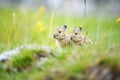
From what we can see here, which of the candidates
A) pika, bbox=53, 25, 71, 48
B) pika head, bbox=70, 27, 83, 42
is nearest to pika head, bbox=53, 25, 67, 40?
pika, bbox=53, 25, 71, 48

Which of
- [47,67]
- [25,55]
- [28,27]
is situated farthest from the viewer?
[28,27]

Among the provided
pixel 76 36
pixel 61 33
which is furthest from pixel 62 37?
pixel 76 36

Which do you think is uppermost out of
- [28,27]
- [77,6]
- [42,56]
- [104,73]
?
[77,6]

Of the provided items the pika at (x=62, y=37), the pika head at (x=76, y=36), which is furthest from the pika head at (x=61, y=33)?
the pika head at (x=76, y=36)

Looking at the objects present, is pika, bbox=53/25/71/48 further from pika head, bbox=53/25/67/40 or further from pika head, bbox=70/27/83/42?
pika head, bbox=70/27/83/42

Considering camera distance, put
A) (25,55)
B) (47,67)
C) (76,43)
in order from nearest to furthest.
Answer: (47,67), (25,55), (76,43)

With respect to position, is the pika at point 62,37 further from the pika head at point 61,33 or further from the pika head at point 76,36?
the pika head at point 76,36

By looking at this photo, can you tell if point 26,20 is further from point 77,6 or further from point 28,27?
point 77,6

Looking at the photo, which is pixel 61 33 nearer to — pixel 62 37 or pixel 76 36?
pixel 62 37

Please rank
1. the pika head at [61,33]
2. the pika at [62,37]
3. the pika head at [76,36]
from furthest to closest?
the pika head at [61,33] → the pika at [62,37] → the pika head at [76,36]

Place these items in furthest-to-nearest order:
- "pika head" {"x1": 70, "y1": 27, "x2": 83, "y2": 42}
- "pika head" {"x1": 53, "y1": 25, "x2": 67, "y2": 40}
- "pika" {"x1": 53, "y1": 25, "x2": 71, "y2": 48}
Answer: "pika head" {"x1": 53, "y1": 25, "x2": 67, "y2": 40}, "pika" {"x1": 53, "y1": 25, "x2": 71, "y2": 48}, "pika head" {"x1": 70, "y1": 27, "x2": 83, "y2": 42}

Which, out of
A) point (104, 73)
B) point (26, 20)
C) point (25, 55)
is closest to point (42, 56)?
point (25, 55)
